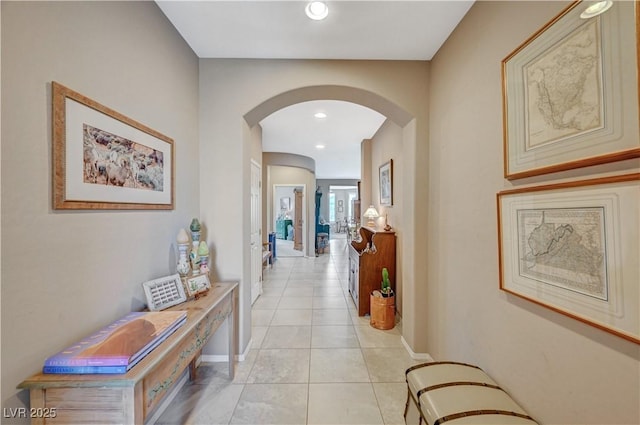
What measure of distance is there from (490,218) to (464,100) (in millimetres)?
888

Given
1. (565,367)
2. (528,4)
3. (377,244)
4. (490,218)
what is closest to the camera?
(565,367)

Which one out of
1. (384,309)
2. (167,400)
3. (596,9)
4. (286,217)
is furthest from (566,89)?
(286,217)

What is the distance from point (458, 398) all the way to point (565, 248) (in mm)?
885

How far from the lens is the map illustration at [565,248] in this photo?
866 millimetres

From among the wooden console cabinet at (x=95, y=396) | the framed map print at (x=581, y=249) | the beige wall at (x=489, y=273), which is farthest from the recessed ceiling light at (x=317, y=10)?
the wooden console cabinet at (x=95, y=396)

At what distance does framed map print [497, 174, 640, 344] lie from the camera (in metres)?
0.78

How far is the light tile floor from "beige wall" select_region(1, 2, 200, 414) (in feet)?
3.28

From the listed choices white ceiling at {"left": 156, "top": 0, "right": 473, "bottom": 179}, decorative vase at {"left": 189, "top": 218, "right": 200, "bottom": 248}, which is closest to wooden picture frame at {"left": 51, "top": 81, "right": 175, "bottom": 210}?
decorative vase at {"left": 189, "top": 218, "right": 200, "bottom": 248}

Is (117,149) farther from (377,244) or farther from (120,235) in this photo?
(377,244)

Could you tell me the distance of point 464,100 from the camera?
5.62 feet

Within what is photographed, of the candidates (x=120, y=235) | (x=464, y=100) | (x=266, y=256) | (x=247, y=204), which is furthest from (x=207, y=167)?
(x=266, y=256)

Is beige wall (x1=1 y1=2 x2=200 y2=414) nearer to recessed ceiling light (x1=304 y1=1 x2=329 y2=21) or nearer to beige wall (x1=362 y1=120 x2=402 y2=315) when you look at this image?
recessed ceiling light (x1=304 y1=1 x2=329 y2=21)

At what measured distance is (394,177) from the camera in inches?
135

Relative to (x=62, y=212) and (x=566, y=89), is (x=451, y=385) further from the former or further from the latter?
(x=62, y=212)
